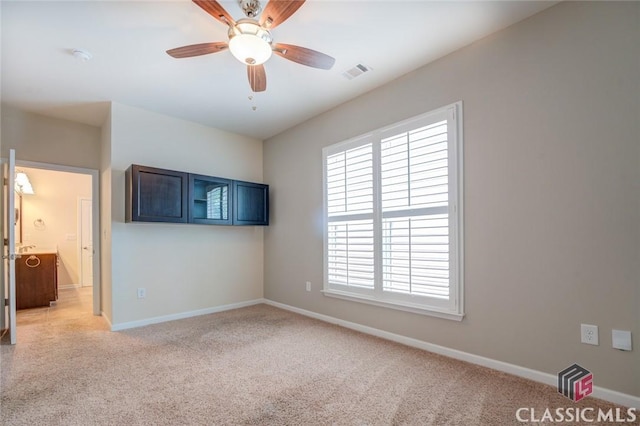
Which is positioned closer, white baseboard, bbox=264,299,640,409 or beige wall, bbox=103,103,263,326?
white baseboard, bbox=264,299,640,409

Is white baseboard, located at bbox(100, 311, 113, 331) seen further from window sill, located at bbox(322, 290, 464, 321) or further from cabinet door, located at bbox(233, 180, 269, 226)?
window sill, located at bbox(322, 290, 464, 321)

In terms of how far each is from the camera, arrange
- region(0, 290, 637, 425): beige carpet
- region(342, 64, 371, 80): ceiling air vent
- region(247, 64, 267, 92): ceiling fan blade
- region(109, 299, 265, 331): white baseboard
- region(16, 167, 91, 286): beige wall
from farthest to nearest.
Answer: region(16, 167, 91, 286): beige wall → region(109, 299, 265, 331): white baseboard → region(342, 64, 371, 80): ceiling air vent → region(247, 64, 267, 92): ceiling fan blade → region(0, 290, 637, 425): beige carpet

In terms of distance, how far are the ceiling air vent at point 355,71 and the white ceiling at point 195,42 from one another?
0.06m

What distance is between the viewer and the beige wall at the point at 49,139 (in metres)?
3.79

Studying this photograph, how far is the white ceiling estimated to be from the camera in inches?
88.2

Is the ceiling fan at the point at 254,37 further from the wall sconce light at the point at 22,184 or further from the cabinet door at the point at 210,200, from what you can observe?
the wall sconce light at the point at 22,184

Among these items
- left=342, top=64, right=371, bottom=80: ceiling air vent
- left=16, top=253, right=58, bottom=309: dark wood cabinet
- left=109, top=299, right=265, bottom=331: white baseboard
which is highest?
left=342, top=64, right=371, bottom=80: ceiling air vent

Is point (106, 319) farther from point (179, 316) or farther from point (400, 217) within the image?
point (400, 217)

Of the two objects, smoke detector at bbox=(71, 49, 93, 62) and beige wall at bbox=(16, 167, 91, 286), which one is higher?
smoke detector at bbox=(71, 49, 93, 62)

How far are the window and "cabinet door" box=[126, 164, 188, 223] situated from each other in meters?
1.88

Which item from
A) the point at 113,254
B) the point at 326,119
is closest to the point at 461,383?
the point at 326,119

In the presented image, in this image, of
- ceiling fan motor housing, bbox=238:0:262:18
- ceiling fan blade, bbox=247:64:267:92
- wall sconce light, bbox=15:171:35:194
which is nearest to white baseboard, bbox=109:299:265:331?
ceiling fan blade, bbox=247:64:267:92

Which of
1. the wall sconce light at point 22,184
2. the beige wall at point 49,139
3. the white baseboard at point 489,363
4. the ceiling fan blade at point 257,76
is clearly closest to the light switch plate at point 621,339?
the white baseboard at point 489,363

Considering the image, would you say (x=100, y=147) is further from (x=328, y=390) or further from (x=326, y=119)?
(x=328, y=390)
